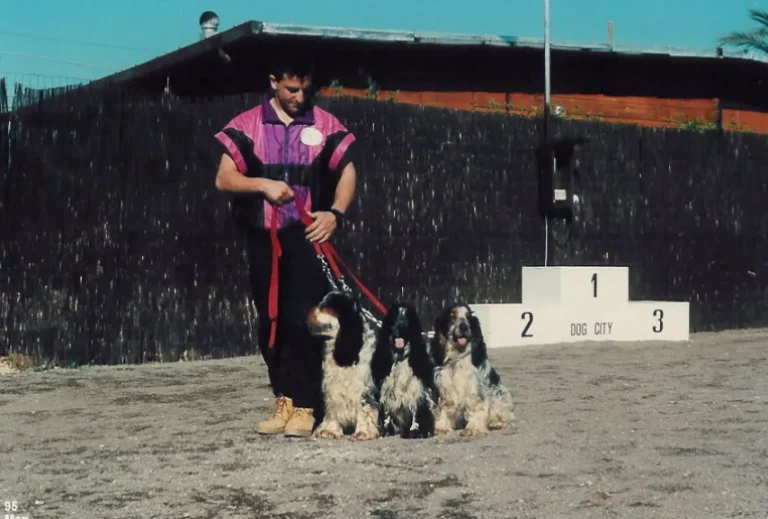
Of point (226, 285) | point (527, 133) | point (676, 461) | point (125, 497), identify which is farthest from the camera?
point (527, 133)

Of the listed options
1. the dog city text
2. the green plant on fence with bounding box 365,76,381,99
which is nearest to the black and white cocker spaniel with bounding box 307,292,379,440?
the dog city text

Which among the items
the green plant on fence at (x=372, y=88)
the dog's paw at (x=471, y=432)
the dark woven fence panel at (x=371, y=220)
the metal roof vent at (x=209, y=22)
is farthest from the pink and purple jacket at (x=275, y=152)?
the metal roof vent at (x=209, y=22)

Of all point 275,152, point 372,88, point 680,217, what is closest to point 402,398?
point 275,152

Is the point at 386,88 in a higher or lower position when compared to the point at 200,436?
higher

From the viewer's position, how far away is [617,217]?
47.3ft

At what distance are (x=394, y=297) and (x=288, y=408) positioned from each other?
5.59 m

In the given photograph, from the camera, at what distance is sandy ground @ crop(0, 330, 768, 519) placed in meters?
5.09

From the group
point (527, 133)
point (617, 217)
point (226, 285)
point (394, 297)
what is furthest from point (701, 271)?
point (226, 285)

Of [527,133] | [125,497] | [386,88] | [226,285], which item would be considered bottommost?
[125,497]

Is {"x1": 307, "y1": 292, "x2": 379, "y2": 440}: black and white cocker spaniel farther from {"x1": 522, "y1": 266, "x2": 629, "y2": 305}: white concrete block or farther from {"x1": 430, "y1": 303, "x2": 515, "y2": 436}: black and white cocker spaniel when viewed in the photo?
{"x1": 522, "y1": 266, "x2": 629, "y2": 305}: white concrete block

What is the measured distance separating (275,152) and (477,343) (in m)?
1.61

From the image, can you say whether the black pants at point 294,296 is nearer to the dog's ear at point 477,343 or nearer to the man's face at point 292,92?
the man's face at point 292,92

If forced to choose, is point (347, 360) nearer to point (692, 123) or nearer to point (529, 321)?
point (529, 321)

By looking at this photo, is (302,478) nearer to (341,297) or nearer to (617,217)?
(341,297)
